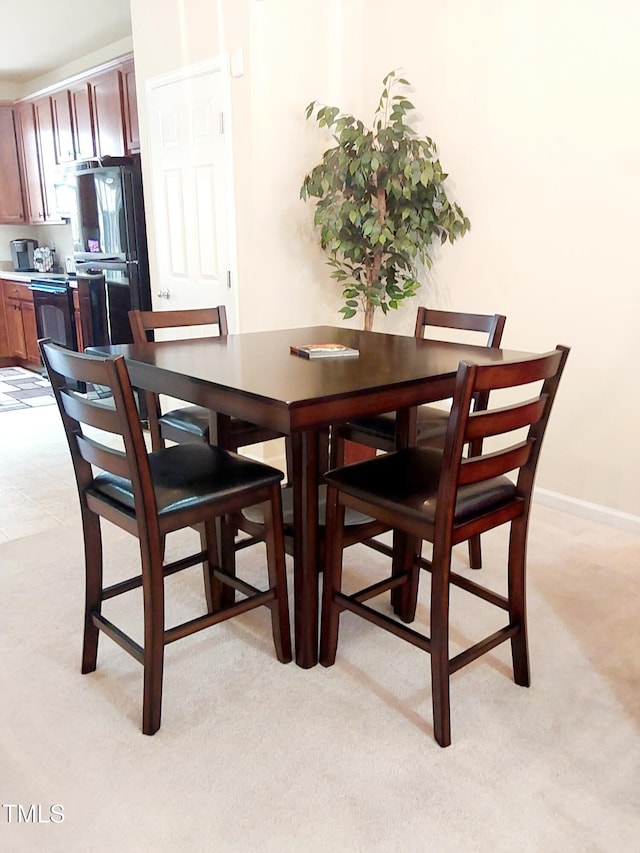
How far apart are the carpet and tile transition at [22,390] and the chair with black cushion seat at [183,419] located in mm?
2828

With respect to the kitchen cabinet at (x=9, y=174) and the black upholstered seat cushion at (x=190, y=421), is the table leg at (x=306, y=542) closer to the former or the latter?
the black upholstered seat cushion at (x=190, y=421)

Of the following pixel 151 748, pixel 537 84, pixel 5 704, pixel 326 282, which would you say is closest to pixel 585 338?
pixel 537 84

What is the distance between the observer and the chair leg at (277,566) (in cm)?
182

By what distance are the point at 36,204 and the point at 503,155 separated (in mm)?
4692

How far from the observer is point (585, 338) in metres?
2.85

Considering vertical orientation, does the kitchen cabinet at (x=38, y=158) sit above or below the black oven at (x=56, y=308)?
above

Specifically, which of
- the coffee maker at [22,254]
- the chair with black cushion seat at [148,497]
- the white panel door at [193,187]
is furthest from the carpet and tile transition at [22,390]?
A: the chair with black cushion seat at [148,497]

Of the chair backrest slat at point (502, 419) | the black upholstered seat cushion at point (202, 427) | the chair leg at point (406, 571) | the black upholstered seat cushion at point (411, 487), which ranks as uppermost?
the chair backrest slat at point (502, 419)

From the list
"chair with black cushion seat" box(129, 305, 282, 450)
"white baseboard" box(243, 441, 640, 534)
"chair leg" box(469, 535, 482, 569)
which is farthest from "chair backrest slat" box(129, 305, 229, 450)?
"white baseboard" box(243, 441, 640, 534)

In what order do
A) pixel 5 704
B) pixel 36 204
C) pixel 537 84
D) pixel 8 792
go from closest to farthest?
pixel 8 792, pixel 5 704, pixel 537 84, pixel 36 204

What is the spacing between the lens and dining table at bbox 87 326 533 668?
1.55 meters

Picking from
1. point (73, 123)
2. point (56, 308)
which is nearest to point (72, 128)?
point (73, 123)

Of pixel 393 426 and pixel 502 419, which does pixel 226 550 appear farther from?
pixel 502 419

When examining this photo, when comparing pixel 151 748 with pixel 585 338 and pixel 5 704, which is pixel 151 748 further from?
pixel 585 338
